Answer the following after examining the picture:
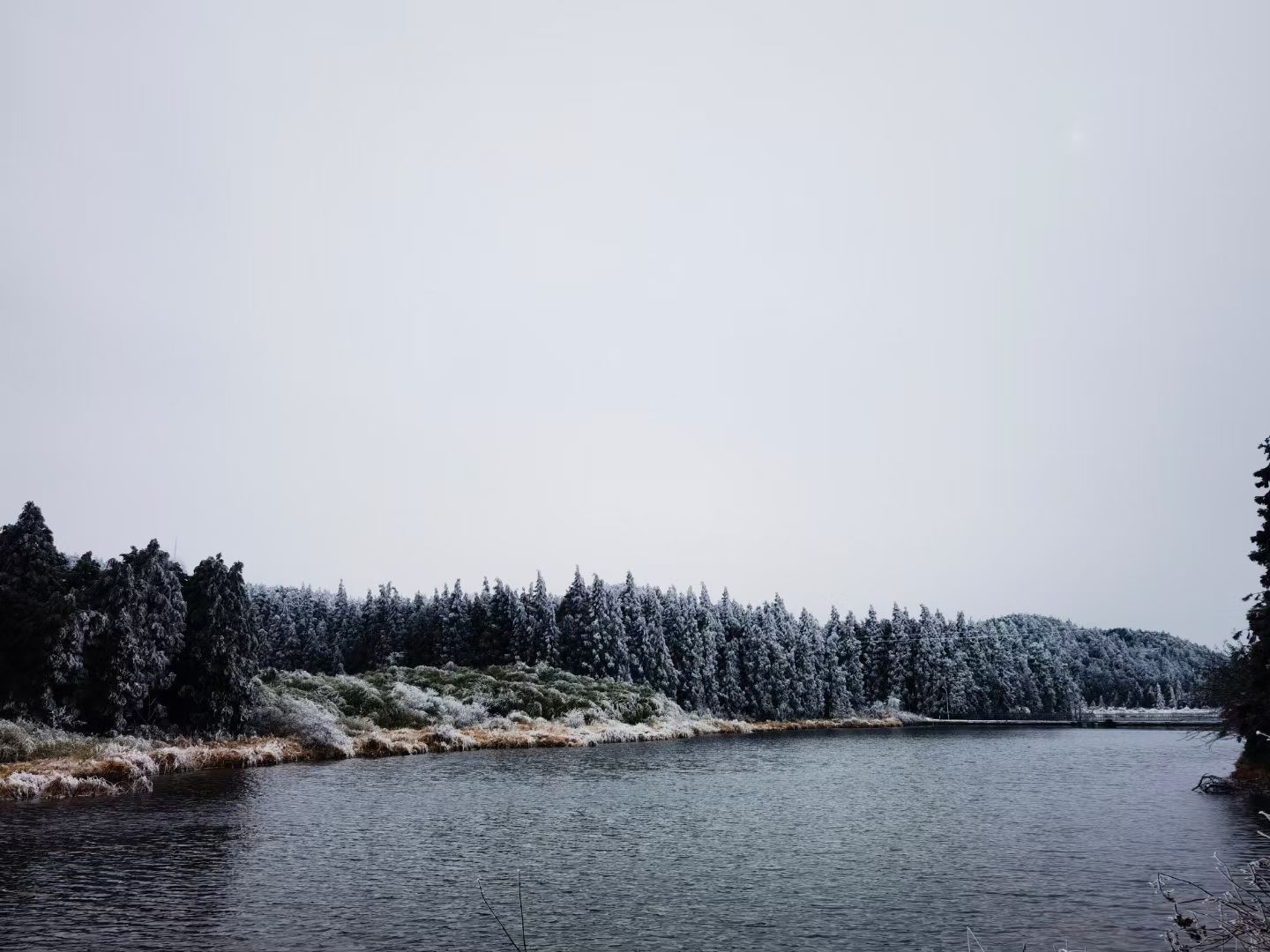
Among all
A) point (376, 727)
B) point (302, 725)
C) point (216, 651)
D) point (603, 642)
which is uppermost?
point (603, 642)

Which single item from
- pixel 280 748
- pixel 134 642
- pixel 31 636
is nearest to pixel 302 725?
pixel 280 748

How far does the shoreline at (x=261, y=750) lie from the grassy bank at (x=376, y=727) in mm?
75

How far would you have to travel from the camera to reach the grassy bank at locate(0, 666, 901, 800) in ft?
138

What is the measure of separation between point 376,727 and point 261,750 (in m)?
15.6

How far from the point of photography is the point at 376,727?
7025 centimetres

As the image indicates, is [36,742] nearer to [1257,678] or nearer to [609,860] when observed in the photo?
[609,860]

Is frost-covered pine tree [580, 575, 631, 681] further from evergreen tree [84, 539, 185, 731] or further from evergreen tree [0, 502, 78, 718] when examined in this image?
evergreen tree [0, 502, 78, 718]

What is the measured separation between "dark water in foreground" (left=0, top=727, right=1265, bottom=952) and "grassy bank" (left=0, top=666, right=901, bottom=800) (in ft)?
11.7

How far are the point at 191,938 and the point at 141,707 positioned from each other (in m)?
41.1

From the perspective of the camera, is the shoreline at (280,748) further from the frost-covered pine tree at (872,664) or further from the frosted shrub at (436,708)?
the frost-covered pine tree at (872,664)

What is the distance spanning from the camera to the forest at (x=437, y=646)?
49750mm

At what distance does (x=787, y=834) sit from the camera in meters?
32.0

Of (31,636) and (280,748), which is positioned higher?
(31,636)

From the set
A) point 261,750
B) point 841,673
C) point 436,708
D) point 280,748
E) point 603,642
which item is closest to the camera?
point 261,750
